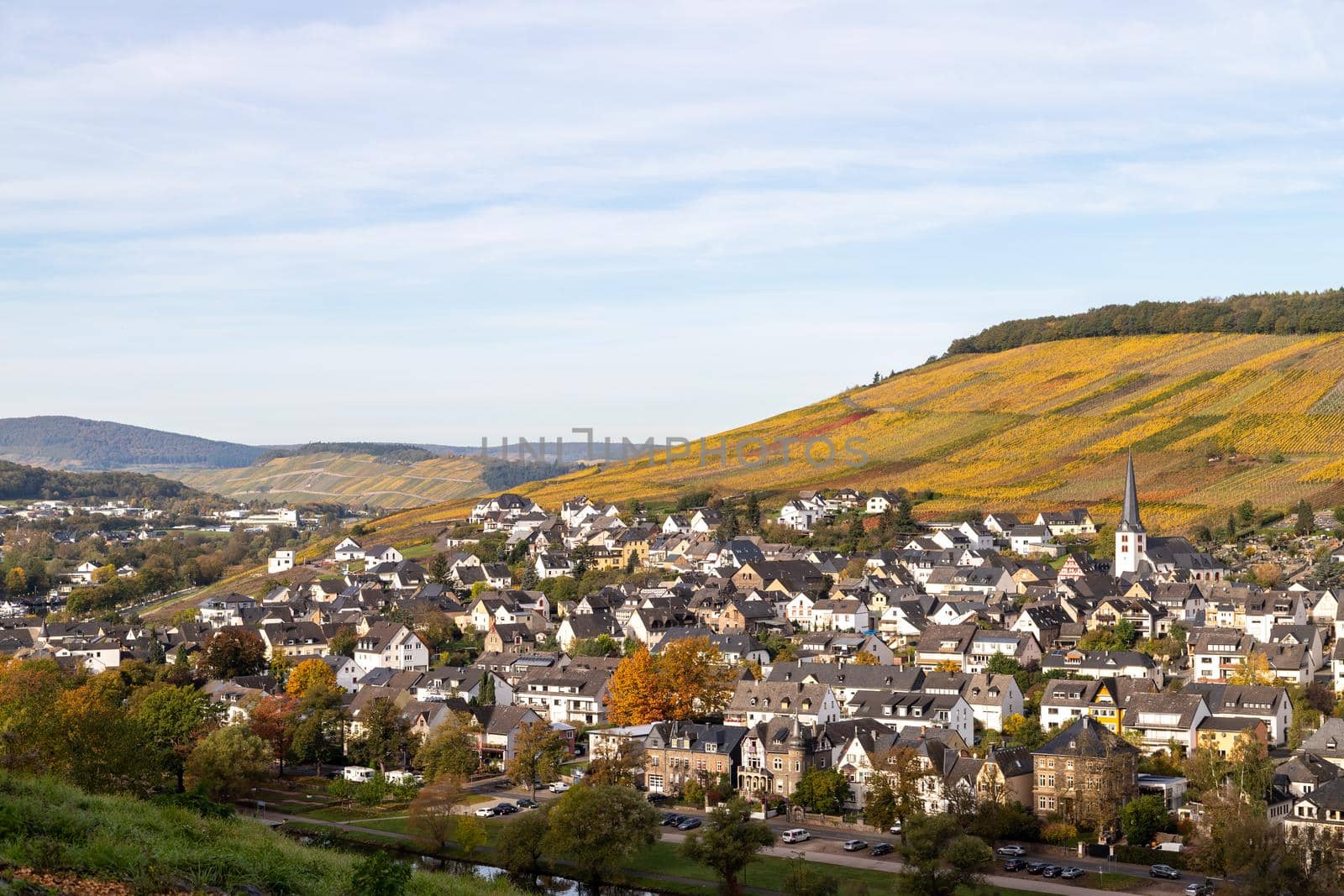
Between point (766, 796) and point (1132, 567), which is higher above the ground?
point (1132, 567)

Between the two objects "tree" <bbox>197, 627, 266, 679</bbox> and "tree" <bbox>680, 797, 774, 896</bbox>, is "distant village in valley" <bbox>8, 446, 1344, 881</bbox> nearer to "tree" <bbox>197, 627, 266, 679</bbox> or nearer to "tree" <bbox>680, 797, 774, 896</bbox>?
"tree" <bbox>197, 627, 266, 679</bbox>

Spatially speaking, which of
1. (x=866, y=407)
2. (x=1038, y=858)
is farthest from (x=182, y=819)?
(x=866, y=407)

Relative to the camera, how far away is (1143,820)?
1665 inches

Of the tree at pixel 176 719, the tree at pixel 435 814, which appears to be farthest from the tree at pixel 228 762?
the tree at pixel 435 814

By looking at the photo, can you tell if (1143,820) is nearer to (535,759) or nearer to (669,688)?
(535,759)

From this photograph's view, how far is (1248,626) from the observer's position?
6288 centimetres

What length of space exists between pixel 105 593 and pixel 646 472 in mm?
59878

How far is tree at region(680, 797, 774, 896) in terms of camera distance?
39250 mm

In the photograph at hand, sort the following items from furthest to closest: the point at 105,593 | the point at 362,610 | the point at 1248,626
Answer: the point at 105,593
the point at 362,610
the point at 1248,626

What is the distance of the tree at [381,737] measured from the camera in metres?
56.2

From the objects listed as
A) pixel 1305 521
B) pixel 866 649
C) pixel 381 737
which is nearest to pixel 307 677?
pixel 381 737

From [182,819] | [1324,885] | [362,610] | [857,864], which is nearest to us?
[182,819]

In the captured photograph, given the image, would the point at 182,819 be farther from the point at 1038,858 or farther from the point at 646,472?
the point at 646,472

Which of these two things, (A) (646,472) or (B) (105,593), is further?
(A) (646,472)
